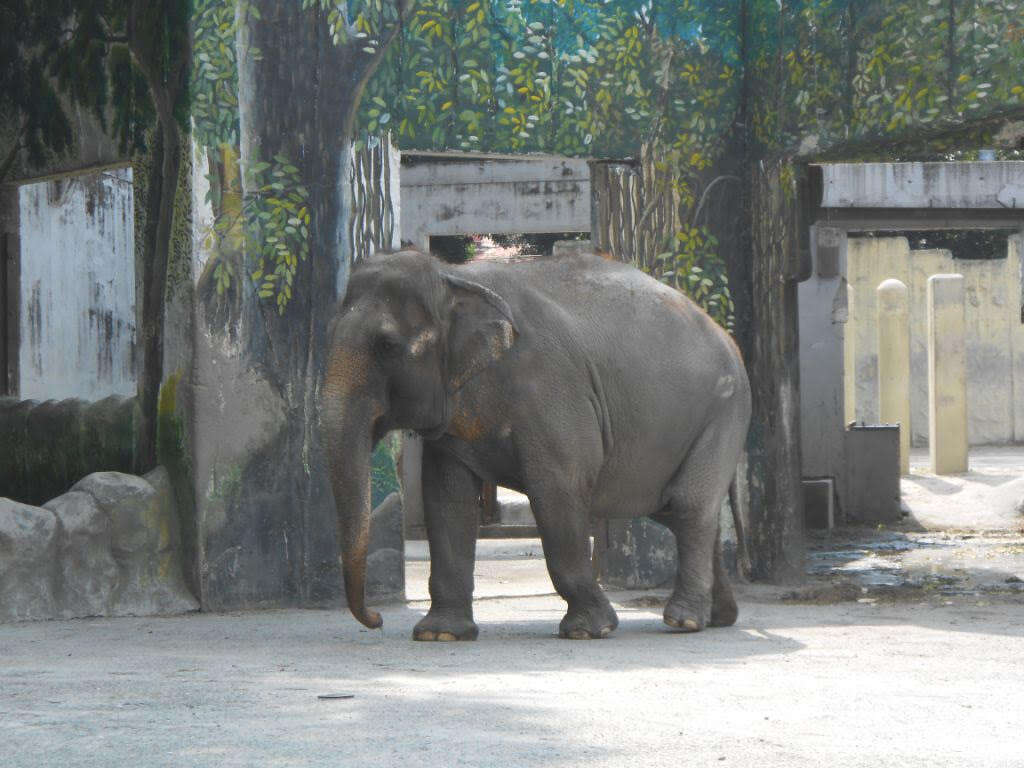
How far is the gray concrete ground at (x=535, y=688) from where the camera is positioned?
13.7ft

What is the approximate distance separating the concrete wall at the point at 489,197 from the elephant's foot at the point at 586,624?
8153 mm

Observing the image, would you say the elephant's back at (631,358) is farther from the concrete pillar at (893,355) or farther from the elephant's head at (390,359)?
the concrete pillar at (893,355)

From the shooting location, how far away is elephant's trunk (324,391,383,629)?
613 cm

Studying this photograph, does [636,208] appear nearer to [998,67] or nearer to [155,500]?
[998,67]

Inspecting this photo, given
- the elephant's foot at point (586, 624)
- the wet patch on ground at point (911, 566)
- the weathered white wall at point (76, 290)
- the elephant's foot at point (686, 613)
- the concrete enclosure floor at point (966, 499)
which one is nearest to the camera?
the elephant's foot at point (586, 624)

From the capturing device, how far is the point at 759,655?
6.40 m

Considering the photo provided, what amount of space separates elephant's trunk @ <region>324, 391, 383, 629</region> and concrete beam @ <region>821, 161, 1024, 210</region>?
9298mm

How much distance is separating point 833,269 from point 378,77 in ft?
27.0

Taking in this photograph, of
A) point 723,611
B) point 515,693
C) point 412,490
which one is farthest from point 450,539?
point 412,490

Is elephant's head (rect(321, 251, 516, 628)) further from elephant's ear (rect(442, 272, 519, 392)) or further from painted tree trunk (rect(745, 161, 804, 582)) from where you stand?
painted tree trunk (rect(745, 161, 804, 582))

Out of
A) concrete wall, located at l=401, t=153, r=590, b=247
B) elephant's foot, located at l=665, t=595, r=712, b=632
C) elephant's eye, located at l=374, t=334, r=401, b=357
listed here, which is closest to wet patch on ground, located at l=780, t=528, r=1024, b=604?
elephant's foot, located at l=665, t=595, r=712, b=632

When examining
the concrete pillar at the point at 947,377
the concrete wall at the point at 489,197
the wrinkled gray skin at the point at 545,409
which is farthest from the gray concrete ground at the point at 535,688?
the concrete pillar at the point at 947,377

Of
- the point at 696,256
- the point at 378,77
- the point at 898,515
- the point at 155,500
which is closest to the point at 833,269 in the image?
the point at 898,515

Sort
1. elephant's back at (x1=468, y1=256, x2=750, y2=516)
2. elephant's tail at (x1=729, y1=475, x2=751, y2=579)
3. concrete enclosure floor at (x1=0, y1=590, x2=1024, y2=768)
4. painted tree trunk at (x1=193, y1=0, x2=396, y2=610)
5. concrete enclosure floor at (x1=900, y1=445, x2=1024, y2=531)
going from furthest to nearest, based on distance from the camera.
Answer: concrete enclosure floor at (x1=900, y1=445, x2=1024, y2=531) < elephant's tail at (x1=729, y1=475, x2=751, y2=579) < painted tree trunk at (x1=193, y1=0, x2=396, y2=610) < elephant's back at (x1=468, y1=256, x2=750, y2=516) < concrete enclosure floor at (x1=0, y1=590, x2=1024, y2=768)
